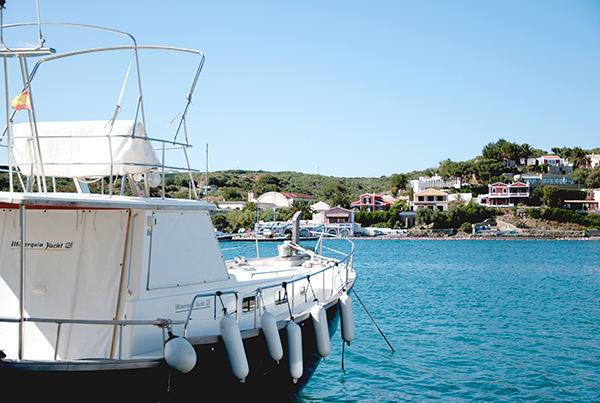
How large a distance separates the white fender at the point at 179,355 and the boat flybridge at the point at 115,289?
0.04ft

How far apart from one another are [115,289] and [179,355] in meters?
1.34

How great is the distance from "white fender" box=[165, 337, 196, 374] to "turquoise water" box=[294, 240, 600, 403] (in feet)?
14.9

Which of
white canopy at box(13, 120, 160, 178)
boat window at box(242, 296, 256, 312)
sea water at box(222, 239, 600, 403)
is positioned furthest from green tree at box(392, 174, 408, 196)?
white canopy at box(13, 120, 160, 178)

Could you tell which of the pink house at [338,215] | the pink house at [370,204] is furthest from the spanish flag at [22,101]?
the pink house at [370,204]

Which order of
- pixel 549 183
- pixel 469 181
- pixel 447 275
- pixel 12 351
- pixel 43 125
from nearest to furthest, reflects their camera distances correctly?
pixel 12 351, pixel 43 125, pixel 447 275, pixel 549 183, pixel 469 181

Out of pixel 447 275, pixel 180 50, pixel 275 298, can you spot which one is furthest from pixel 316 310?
pixel 447 275

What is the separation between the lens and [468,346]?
13055 mm

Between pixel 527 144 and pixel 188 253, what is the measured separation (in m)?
132

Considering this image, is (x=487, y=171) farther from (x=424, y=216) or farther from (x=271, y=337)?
(x=271, y=337)

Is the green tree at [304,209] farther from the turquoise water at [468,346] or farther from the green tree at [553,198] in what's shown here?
the turquoise water at [468,346]

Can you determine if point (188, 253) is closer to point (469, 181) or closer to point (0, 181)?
point (0, 181)

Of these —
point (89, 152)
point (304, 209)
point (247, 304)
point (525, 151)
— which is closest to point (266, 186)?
point (304, 209)

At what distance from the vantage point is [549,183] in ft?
322

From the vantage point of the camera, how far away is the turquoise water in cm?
978
